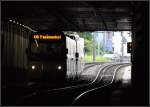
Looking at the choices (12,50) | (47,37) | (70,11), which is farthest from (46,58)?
(12,50)

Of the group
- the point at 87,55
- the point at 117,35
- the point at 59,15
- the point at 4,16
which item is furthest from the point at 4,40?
the point at 117,35

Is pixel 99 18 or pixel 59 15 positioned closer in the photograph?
pixel 59 15

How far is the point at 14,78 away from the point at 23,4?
820 cm

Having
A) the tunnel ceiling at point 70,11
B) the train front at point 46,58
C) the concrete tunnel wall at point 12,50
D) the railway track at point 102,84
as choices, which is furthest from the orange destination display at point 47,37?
the concrete tunnel wall at point 12,50

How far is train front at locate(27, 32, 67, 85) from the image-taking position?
24.5 metres

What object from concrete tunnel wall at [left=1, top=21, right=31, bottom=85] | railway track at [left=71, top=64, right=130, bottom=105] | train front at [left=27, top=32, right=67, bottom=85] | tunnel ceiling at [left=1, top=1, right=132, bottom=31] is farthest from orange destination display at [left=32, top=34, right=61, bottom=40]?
concrete tunnel wall at [left=1, top=21, right=31, bottom=85]

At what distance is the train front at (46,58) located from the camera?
24531 millimetres

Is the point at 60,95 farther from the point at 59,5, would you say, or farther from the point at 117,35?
the point at 117,35

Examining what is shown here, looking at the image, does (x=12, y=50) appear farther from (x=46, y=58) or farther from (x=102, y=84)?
(x=46, y=58)

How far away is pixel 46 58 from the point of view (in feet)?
80.8

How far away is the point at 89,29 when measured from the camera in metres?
42.2

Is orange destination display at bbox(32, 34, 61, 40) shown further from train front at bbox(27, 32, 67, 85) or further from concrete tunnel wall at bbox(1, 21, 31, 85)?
concrete tunnel wall at bbox(1, 21, 31, 85)

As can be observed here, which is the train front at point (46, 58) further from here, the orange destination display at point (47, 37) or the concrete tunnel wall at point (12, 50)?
the concrete tunnel wall at point (12, 50)

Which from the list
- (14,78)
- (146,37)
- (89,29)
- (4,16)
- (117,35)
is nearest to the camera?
(146,37)
